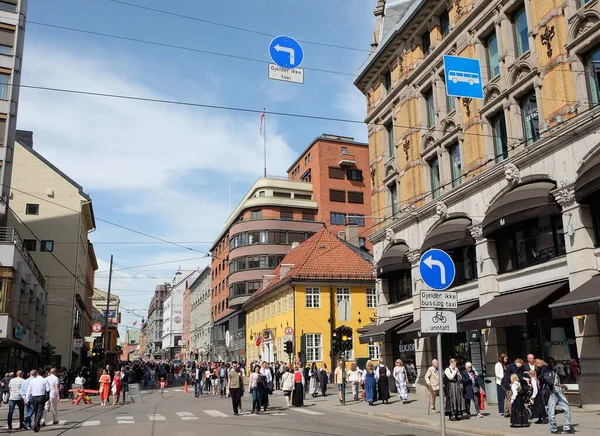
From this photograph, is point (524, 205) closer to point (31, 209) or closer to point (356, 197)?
point (31, 209)

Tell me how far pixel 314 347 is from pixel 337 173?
99.7 feet

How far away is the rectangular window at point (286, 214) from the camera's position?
214ft

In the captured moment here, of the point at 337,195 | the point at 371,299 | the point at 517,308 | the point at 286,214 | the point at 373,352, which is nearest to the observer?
the point at 517,308

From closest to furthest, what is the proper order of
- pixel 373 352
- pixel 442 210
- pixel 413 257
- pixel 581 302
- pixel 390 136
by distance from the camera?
pixel 581 302 < pixel 442 210 < pixel 413 257 < pixel 390 136 < pixel 373 352

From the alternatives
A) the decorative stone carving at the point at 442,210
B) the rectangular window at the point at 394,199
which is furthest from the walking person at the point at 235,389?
the rectangular window at the point at 394,199

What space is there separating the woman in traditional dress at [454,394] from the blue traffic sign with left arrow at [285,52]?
9.55 m

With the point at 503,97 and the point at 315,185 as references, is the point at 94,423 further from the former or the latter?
the point at 315,185

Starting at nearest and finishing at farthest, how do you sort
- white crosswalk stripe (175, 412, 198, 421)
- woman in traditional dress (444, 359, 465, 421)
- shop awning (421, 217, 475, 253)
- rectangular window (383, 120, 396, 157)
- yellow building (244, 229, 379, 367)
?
woman in traditional dress (444, 359, 465, 421), white crosswalk stripe (175, 412, 198, 421), shop awning (421, 217, 475, 253), rectangular window (383, 120, 396, 157), yellow building (244, 229, 379, 367)

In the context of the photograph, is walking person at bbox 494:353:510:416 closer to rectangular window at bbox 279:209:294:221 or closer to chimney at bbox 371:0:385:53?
chimney at bbox 371:0:385:53

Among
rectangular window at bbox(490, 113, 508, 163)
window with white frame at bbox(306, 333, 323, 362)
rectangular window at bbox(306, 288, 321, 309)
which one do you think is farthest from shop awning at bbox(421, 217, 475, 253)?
window with white frame at bbox(306, 333, 323, 362)

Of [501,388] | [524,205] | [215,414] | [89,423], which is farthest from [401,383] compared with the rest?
[89,423]

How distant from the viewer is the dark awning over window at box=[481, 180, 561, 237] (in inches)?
712

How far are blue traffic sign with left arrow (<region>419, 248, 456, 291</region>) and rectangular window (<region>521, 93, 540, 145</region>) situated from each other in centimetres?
1017

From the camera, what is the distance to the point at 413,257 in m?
26.5
